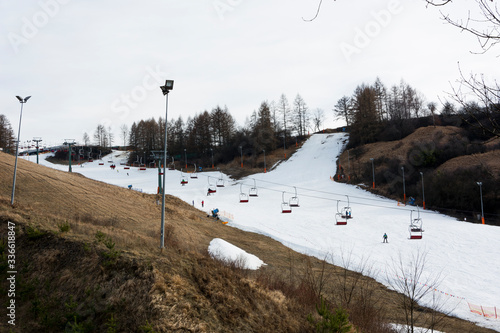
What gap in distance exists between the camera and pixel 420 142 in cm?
6650

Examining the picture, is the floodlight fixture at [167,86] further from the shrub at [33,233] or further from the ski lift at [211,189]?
the ski lift at [211,189]

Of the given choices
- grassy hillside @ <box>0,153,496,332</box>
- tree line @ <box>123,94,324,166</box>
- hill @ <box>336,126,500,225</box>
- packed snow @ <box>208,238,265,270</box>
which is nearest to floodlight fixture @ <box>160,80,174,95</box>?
grassy hillside @ <box>0,153,496,332</box>

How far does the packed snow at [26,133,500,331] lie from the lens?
21109 mm

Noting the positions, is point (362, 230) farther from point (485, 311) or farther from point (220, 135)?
point (220, 135)

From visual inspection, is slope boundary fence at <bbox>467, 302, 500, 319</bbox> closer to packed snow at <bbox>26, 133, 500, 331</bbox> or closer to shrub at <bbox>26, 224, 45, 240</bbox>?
packed snow at <bbox>26, 133, 500, 331</bbox>

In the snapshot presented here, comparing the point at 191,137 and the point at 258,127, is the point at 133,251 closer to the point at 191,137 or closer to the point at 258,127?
the point at 258,127

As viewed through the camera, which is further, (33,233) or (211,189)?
(211,189)

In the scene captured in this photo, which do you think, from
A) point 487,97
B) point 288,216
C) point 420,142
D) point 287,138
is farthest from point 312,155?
point 487,97

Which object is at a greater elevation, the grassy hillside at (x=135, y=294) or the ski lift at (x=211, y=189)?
the ski lift at (x=211, y=189)

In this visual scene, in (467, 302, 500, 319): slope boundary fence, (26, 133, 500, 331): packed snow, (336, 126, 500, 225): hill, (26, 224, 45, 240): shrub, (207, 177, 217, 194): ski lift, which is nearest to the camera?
(26, 224, 45, 240): shrub

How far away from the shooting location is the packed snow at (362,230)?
21.1m

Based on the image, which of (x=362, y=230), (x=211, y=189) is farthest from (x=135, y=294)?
(x=211, y=189)

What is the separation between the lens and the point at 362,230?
35.3 m

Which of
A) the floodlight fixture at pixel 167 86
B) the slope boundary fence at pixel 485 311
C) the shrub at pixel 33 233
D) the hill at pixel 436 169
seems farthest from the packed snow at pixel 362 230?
the shrub at pixel 33 233
